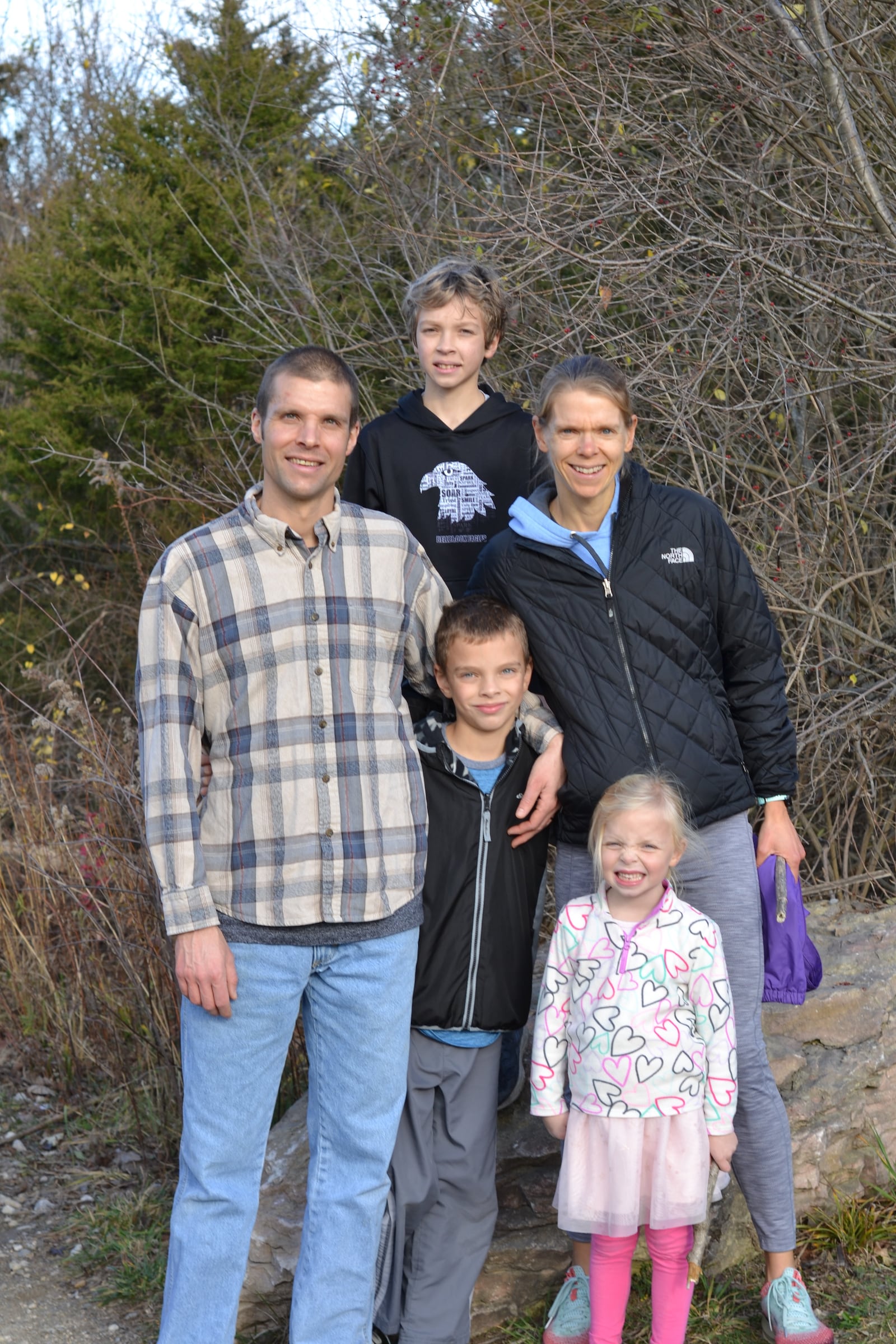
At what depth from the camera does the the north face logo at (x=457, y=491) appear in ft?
10.6

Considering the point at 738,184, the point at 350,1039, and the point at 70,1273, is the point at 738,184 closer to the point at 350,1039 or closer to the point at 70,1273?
the point at 350,1039

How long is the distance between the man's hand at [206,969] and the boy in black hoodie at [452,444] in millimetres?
1224

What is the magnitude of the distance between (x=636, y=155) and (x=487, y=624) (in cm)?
299

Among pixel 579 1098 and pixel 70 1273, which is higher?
pixel 579 1098

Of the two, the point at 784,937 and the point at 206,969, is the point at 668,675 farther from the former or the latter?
the point at 206,969

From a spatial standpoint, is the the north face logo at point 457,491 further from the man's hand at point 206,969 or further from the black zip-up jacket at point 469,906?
the man's hand at point 206,969

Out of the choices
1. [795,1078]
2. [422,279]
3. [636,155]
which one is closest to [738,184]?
[636,155]

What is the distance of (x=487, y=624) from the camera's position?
2715mm

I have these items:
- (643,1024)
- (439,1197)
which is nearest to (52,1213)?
(439,1197)

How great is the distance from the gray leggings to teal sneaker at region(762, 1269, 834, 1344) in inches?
4.3

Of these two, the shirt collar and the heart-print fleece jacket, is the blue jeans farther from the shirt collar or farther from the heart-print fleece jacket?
the shirt collar

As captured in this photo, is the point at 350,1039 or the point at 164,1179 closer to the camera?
the point at 350,1039

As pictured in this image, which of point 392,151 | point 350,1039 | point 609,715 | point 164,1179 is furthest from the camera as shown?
point 392,151

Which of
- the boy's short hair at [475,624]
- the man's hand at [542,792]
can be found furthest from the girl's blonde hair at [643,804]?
the boy's short hair at [475,624]
